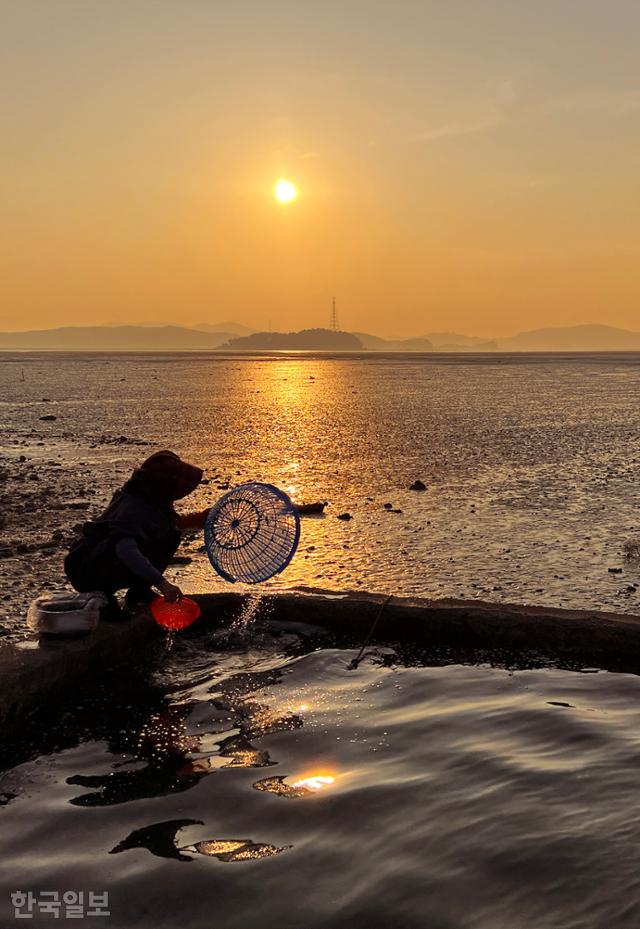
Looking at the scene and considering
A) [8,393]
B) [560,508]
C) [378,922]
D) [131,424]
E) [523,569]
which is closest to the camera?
[378,922]

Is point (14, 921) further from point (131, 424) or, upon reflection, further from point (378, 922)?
point (131, 424)

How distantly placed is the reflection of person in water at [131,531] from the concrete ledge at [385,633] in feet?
1.20

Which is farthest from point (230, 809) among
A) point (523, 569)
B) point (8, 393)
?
point (8, 393)

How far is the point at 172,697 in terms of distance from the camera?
5.74m

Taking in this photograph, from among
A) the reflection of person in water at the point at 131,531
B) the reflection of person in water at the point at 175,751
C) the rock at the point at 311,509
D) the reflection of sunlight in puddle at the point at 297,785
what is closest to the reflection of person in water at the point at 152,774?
the reflection of person in water at the point at 175,751

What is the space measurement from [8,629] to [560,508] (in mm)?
7655

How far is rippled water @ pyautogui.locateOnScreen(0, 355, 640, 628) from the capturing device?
880 cm

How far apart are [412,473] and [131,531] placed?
9.51m

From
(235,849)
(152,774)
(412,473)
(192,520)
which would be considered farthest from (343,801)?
(412,473)

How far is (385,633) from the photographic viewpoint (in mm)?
Answer: 6746

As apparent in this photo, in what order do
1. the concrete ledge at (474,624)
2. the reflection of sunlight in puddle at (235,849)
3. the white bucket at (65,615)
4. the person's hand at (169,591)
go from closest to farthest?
the reflection of sunlight in puddle at (235,849)
the white bucket at (65,615)
the person's hand at (169,591)
the concrete ledge at (474,624)

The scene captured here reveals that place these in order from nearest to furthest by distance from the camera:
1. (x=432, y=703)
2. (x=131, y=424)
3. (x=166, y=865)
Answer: (x=166, y=865)
(x=432, y=703)
(x=131, y=424)

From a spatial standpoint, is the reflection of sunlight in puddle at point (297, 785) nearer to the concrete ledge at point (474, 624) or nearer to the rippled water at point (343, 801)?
the rippled water at point (343, 801)

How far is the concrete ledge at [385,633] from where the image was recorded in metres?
5.59
